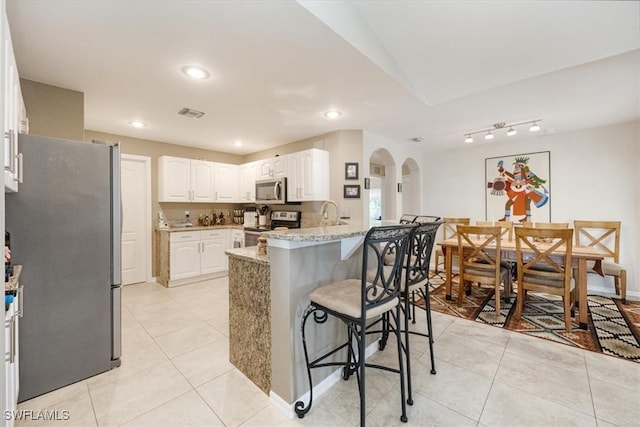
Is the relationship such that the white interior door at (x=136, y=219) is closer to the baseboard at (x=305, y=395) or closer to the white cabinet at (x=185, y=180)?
the white cabinet at (x=185, y=180)

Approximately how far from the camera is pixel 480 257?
3.45m

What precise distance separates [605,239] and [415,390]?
4081 millimetres

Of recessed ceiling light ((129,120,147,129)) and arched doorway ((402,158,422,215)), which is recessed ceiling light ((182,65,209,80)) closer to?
recessed ceiling light ((129,120,147,129))

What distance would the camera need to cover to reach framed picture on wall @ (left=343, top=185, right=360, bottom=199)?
395cm

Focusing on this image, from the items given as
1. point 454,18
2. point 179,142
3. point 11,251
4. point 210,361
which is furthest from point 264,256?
point 179,142

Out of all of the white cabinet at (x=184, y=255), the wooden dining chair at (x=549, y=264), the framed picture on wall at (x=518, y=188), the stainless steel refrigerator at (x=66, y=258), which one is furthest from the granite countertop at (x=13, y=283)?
the framed picture on wall at (x=518, y=188)

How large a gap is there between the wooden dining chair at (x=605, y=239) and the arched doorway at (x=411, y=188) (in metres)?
2.40

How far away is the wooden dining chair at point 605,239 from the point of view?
11.4 feet

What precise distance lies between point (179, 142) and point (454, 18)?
4.35m

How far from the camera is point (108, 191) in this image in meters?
2.07

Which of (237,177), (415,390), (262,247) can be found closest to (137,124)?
(237,177)

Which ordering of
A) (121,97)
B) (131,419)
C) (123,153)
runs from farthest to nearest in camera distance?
(123,153)
(121,97)
(131,419)

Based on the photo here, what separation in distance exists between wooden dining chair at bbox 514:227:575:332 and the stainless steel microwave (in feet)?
10.2

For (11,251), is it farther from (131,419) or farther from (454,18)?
(454,18)
